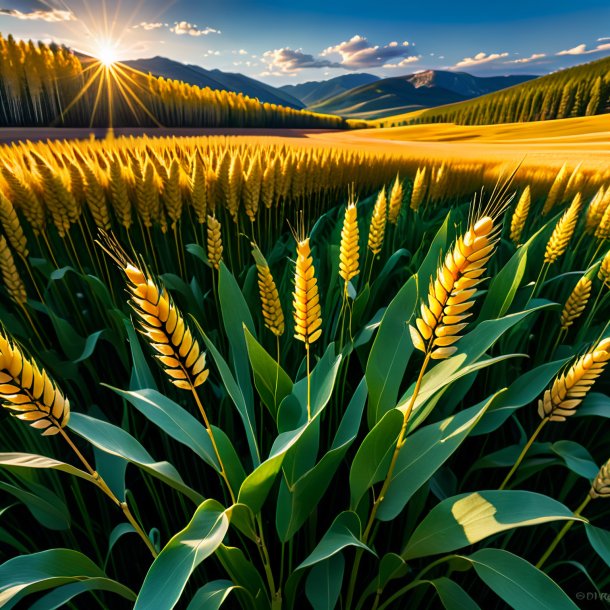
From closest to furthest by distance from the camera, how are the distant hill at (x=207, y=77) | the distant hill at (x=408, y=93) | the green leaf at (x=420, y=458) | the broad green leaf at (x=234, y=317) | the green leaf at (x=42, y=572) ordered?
the green leaf at (x=42, y=572) → the green leaf at (x=420, y=458) → the broad green leaf at (x=234, y=317) → the distant hill at (x=207, y=77) → the distant hill at (x=408, y=93)

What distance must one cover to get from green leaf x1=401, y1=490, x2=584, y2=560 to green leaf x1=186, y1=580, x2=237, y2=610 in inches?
13.0

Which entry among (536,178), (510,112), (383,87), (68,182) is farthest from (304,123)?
(383,87)

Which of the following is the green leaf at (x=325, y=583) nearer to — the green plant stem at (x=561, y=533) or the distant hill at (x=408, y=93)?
the green plant stem at (x=561, y=533)

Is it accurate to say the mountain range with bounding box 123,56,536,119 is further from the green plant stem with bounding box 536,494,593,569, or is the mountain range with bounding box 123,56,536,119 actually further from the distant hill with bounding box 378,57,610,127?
the green plant stem with bounding box 536,494,593,569

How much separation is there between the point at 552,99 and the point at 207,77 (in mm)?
148027

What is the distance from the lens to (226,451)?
67cm

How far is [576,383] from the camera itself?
22.4 inches

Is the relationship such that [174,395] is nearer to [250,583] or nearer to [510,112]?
[250,583]

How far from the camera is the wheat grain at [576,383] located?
514 millimetres

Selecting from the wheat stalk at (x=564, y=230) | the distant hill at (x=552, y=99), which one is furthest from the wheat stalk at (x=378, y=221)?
the distant hill at (x=552, y=99)

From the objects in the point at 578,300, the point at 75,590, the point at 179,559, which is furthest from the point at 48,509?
the point at 578,300

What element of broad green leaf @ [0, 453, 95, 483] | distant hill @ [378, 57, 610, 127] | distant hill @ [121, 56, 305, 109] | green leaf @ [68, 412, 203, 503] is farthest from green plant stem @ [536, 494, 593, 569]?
distant hill @ [121, 56, 305, 109]

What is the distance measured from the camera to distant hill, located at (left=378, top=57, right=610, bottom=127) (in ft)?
70.5

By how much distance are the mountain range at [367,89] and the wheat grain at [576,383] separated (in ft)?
491
